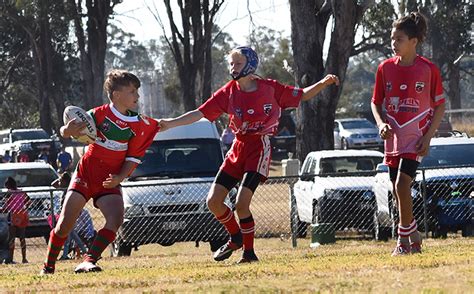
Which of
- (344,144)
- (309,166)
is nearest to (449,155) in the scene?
(309,166)

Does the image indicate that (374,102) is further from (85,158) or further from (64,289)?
(64,289)

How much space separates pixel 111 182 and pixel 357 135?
43.3 meters

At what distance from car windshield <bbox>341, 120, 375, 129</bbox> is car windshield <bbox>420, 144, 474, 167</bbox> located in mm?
33650

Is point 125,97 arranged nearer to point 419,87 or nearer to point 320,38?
point 419,87

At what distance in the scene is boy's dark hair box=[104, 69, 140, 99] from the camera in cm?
1071

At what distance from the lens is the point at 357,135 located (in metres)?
53.3

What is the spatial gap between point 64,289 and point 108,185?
62.1 inches

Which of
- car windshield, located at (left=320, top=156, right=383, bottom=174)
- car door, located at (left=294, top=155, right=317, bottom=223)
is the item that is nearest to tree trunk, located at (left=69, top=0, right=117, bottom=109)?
car windshield, located at (left=320, top=156, right=383, bottom=174)

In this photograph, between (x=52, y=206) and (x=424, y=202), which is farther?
(x=424, y=202)

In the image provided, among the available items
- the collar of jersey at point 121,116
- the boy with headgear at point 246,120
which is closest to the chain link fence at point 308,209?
the boy with headgear at point 246,120

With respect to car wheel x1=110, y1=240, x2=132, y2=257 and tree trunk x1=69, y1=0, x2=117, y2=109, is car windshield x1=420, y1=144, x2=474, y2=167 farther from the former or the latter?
tree trunk x1=69, y1=0, x2=117, y2=109

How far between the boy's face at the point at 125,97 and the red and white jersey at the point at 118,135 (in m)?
0.07

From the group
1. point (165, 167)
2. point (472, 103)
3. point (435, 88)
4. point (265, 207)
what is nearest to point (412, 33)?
point (435, 88)

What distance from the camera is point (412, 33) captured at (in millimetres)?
10570
